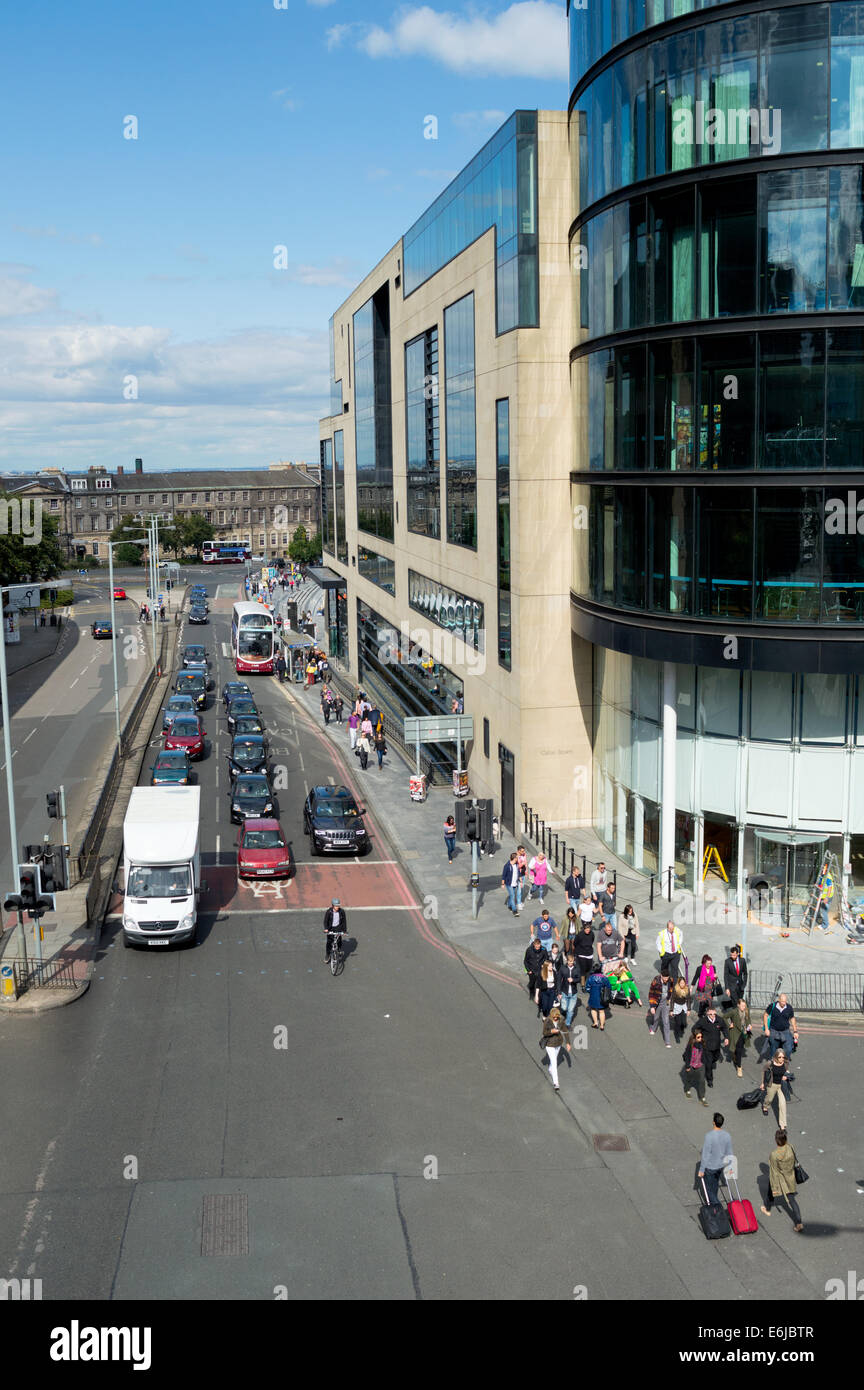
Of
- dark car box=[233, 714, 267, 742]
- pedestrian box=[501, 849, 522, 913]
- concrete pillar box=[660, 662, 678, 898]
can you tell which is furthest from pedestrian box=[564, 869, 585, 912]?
dark car box=[233, 714, 267, 742]

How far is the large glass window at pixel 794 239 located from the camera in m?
24.9

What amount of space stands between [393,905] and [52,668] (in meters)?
52.9

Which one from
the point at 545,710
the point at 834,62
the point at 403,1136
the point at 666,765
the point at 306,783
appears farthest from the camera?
the point at 306,783

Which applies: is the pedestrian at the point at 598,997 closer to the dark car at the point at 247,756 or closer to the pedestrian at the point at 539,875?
the pedestrian at the point at 539,875

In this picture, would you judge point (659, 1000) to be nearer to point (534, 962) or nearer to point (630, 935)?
point (534, 962)

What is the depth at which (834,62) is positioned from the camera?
2442cm

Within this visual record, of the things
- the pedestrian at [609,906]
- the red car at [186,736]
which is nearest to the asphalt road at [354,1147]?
the pedestrian at [609,906]

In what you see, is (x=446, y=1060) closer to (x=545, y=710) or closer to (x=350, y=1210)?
(x=350, y=1210)

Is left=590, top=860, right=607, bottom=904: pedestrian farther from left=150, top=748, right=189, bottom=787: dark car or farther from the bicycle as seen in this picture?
left=150, top=748, right=189, bottom=787: dark car

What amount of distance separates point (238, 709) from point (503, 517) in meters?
22.5

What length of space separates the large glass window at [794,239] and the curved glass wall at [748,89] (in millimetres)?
661

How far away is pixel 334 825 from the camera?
35.1 metres

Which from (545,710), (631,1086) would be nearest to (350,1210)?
(631,1086)

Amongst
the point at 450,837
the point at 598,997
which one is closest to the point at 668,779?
the point at 450,837
